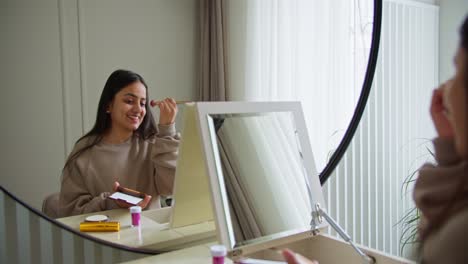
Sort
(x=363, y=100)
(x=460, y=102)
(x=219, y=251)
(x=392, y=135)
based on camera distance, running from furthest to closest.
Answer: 1. (x=392, y=135)
2. (x=363, y=100)
3. (x=219, y=251)
4. (x=460, y=102)

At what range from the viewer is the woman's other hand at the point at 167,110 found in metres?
0.89

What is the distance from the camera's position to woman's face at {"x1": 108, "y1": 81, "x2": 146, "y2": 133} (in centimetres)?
86

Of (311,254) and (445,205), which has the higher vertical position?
(445,205)

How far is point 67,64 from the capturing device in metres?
0.79

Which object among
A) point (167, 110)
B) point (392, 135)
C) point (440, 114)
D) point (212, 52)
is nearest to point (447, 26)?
point (392, 135)

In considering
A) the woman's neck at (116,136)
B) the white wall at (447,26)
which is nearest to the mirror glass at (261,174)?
the woman's neck at (116,136)

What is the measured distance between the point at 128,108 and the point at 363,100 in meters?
0.71

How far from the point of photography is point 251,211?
79cm

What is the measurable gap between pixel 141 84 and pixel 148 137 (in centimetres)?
13

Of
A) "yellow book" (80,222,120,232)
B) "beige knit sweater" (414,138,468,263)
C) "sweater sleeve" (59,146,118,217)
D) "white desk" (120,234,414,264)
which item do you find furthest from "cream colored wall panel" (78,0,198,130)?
"beige knit sweater" (414,138,468,263)

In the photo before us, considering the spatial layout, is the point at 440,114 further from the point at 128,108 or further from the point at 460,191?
the point at 128,108

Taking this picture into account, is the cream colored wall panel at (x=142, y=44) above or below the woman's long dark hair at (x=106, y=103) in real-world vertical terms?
above

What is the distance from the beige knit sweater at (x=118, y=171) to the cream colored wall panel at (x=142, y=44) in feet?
0.28

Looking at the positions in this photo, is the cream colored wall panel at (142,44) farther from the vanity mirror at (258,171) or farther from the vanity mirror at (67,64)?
the vanity mirror at (258,171)
